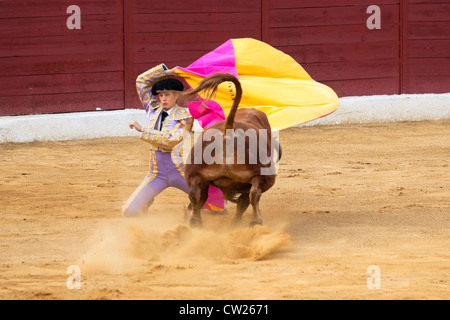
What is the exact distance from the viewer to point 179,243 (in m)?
4.54

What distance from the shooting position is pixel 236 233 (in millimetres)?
4570

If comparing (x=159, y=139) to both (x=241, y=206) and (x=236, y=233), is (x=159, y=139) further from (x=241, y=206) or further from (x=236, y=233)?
(x=236, y=233)

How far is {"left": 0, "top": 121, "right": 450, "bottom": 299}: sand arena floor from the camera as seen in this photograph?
387 centimetres

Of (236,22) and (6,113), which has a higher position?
(236,22)

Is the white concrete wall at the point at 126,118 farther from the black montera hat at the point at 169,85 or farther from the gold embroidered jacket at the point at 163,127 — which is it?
the black montera hat at the point at 169,85

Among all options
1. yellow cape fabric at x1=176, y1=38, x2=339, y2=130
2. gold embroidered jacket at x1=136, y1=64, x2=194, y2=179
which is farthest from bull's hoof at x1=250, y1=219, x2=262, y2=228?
gold embroidered jacket at x1=136, y1=64, x2=194, y2=179

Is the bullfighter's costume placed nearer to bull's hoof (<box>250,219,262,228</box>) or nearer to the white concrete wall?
bull's hoof (<box>250,219,262,228</box>)

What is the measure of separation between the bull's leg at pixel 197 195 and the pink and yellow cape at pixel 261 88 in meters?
0.74

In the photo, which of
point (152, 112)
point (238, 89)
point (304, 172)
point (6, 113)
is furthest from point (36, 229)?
point (6, 113)

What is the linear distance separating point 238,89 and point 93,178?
101 inches

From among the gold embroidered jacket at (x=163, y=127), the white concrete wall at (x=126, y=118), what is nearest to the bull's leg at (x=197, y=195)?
the gold embroidered jacket at (x=163, y=127)

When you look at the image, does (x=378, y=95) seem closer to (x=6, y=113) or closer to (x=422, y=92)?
(x=422, y=92)

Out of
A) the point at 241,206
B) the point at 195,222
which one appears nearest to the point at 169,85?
the point at 241,206

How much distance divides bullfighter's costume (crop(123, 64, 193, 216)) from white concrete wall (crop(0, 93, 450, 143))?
125 inches
